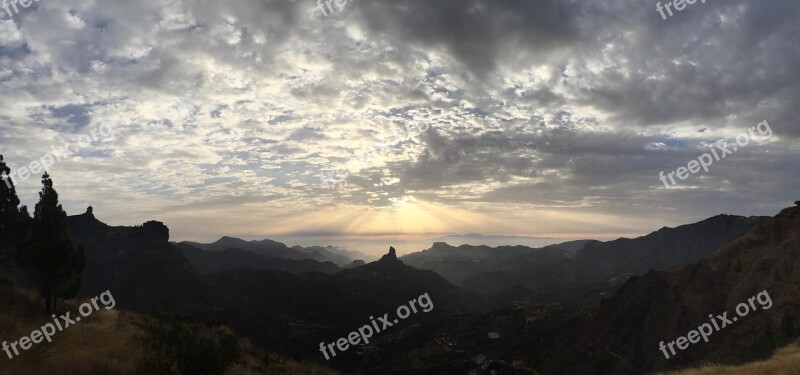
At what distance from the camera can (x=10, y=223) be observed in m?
31.1

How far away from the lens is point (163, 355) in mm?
16672

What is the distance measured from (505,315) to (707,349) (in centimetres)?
9153

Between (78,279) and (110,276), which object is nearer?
(78,279)

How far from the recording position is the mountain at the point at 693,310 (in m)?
94.2

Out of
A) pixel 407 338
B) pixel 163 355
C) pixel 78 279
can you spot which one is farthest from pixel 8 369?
pixel 407 338

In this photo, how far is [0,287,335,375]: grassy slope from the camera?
16.4 metres

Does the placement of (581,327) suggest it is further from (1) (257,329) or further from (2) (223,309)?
(2) (223,309)

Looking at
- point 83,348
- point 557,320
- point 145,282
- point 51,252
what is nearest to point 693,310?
point 557,320

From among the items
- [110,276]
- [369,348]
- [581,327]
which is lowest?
[369,348]

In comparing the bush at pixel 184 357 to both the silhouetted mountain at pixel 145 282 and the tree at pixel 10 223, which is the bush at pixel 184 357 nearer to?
the tree at pixel 10 223

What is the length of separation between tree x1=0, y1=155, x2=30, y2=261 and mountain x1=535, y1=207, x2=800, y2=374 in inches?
4194

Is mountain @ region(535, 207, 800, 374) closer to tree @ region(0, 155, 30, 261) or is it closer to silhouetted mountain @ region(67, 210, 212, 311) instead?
tree @ region(0, 155, 30, 261)

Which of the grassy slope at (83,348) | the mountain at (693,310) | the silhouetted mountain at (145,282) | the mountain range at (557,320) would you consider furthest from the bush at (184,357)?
the silhouetted mountain at (145,282)

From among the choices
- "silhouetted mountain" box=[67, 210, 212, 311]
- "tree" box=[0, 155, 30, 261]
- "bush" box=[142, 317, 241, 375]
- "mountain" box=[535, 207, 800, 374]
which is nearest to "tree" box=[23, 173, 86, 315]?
"tree" box=[0, 155, 30, 261]
